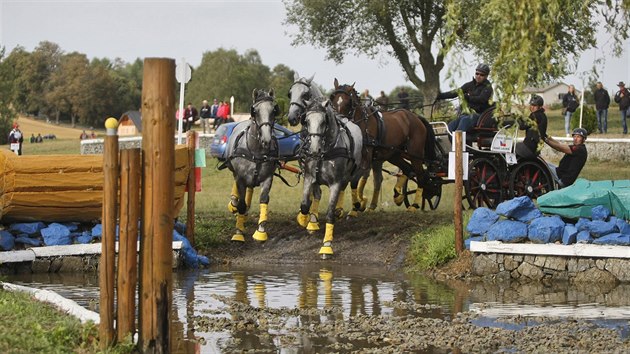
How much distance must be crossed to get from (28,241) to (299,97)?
489cm

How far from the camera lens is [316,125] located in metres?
18.3

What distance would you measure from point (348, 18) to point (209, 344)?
135 feet

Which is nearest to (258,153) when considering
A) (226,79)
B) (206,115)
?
(206,115)

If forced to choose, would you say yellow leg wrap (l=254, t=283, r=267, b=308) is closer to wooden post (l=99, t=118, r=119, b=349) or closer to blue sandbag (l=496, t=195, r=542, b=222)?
blue sandbag (l=496, t=195, r=542, b=222)

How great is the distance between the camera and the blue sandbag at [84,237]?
58.4 feet

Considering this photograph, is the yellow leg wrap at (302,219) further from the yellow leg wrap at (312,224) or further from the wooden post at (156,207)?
the wooden post at (156,207)

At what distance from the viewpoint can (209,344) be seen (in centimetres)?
1136

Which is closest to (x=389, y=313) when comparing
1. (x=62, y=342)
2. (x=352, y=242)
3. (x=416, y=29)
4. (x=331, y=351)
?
(x=331, y=351)

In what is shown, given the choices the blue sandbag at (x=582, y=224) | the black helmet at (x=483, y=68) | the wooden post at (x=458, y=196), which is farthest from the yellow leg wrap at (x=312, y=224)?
the blue sandbag at (x=582, y=224)

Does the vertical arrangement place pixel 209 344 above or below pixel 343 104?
below

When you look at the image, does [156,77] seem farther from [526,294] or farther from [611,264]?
[611,264]

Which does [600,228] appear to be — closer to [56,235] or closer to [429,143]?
[429,143]

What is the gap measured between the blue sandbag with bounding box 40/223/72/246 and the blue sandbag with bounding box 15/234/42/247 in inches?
4.3

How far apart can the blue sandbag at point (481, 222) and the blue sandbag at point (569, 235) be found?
111 cm
